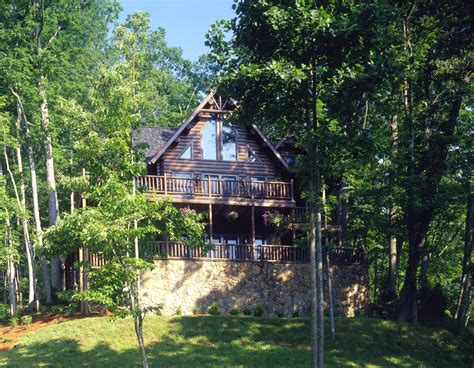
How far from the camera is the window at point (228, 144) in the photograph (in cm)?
3875

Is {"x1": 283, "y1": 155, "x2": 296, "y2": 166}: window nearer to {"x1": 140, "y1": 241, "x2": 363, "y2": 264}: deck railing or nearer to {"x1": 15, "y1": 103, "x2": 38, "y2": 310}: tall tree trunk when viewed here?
{"x1": 140, "y1": 241, "x2": 363, "y2": 264}: deck railing

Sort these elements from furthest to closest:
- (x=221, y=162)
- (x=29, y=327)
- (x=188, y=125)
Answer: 1. (x=221, y=162)
2. (x=188, y=125)
3. (x=29, y=327)

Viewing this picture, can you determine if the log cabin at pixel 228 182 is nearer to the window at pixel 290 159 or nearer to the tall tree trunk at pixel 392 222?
the window at pixel 290 159

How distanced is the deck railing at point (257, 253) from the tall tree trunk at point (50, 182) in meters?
5.82

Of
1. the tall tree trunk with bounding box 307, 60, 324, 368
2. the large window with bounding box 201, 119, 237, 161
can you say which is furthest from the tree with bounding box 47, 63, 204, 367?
the large window with bounding box 201, 119, 237, 161

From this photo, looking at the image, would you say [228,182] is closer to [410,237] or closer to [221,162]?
[221,162]

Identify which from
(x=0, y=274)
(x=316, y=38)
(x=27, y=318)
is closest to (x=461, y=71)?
(x=316, y=38)

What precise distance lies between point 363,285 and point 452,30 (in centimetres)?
1318

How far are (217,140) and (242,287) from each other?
7927mm

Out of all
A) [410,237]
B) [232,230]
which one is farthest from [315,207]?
[232,230]

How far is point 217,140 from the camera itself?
3856 cm

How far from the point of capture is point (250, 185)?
3694 cm

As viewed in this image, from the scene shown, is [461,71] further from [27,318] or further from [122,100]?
[27,318]

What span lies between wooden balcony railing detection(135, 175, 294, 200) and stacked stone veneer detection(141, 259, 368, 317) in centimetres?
337
